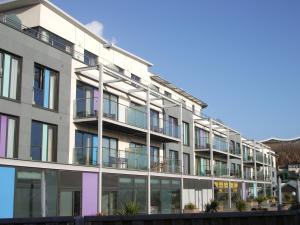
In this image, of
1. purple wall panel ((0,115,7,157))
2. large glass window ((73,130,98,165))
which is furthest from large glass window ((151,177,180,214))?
purple wall panel ((0,115,7,157))

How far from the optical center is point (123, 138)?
30.4m

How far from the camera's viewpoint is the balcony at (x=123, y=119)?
25078 mm

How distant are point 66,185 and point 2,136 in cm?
399

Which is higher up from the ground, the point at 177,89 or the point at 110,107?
the point at 177,89

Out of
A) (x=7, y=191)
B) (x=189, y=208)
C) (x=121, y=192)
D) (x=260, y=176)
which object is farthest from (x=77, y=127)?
(x=260, y=176)

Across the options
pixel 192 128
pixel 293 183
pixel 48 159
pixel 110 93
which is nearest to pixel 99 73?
pixel 110 93

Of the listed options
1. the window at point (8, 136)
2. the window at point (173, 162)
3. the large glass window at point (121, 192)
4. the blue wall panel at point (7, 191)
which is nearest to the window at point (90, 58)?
the large glass window at point (121, 192)

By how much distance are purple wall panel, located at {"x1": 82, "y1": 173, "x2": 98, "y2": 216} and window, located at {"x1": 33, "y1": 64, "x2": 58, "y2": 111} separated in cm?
386

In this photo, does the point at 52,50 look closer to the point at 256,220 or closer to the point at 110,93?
the point at 110,93

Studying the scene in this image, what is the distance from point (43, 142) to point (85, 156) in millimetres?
3234

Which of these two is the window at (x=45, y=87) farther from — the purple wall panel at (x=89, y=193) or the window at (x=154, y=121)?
the window at (x=154, y=121)

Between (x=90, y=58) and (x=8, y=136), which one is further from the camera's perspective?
(x=90, y=58)

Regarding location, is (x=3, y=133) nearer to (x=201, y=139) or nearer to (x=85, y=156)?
(x=85, y=156)

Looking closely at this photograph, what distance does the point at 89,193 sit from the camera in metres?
23.6
